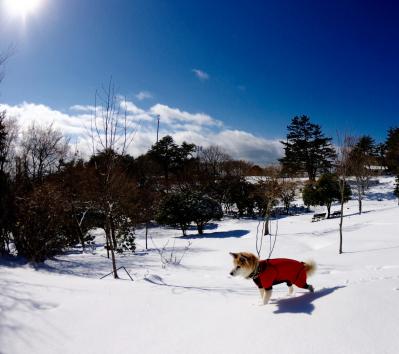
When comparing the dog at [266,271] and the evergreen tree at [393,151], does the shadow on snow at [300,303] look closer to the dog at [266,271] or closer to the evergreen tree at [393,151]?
the dog at [266,271]

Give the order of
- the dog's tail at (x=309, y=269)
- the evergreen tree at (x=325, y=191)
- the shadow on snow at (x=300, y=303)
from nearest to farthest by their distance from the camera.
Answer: the shadow on snow at (x=300, y=303)
the dog's tail at (x=309, y=269)
the evergreen tree at (x=325, y=191)

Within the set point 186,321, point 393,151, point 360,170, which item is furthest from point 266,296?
point 393,151

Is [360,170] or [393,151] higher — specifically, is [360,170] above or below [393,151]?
below

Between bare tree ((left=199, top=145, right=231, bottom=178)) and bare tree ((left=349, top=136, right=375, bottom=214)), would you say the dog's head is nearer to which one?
bare tree ((left=349, top=136, right=375, bottom=214))

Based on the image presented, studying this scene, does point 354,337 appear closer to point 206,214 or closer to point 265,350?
point 265,350

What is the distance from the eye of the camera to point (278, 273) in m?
4.38

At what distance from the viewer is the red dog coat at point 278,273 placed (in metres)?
4.33

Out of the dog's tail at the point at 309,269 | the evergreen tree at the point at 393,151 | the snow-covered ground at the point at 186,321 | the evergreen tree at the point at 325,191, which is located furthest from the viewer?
the evergreen tree at the point at 393,151

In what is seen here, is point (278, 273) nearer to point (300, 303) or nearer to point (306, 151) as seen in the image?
point (300, 303)

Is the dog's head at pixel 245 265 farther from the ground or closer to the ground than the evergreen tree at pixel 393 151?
closer to the ground

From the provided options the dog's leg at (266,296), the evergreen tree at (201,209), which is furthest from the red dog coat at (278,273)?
the evergreen tree at (201,209)

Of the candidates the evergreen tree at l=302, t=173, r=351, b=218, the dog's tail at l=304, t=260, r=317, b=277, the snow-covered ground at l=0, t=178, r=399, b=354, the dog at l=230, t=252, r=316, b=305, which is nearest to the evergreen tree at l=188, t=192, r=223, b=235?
the evergreen tree at l=302, t=173, r=351, b=218

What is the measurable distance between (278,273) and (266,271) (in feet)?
0.58

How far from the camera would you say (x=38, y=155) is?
25.5 m
